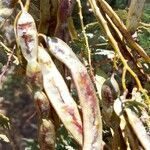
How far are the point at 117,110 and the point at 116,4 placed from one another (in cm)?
90

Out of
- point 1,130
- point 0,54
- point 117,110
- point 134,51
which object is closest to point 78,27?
point 0,54

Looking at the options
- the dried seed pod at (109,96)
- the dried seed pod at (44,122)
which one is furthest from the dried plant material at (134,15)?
the dried seed pod at (44,122)

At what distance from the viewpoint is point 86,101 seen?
2.96 feet

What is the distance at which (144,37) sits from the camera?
135 centimetres

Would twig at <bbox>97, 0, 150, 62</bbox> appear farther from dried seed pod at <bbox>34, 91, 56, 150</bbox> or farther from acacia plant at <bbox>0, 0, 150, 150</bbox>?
dried seed pod at <bbox>34, 91, 56, 150</bbox>

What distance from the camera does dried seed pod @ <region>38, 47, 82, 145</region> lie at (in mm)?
895

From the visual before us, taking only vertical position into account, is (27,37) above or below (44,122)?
above

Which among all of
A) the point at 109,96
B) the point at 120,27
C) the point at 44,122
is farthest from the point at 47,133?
the point at 120,27

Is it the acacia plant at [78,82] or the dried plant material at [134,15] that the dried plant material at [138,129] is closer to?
the acacia plant at [78,82]

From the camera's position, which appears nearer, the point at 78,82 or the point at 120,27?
the point at 78,82

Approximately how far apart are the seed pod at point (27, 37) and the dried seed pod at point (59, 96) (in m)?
0.02

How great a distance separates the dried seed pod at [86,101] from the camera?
88 cm

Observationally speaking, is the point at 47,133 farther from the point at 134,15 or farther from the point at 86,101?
the point at 134,15

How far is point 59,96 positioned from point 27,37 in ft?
0.40
